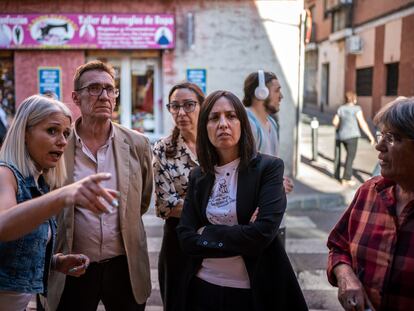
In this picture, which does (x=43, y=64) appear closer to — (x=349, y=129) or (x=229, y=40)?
(x=229, y=40)

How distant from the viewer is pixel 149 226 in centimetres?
723

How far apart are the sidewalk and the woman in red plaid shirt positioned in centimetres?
640

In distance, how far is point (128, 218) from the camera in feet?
9.39

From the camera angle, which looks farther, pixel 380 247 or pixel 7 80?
pixel 7 80

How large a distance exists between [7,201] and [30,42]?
9.90 meters

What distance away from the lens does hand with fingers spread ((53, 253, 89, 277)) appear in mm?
2451

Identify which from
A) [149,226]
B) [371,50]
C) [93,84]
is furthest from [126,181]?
[371,50]

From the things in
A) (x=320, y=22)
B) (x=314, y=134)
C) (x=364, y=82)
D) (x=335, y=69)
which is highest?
(x=320, y=22)

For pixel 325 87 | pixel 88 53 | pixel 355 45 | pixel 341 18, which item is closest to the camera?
pixel 88 53

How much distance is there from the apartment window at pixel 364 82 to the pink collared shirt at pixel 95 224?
69.4 ft

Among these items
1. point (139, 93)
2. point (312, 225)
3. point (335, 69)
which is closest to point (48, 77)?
point (139, 93)

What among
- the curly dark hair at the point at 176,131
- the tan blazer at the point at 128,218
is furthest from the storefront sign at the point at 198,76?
the tan blazer at the point at 128,218

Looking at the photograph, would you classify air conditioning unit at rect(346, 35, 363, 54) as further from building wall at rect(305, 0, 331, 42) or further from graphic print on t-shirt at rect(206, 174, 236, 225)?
graphic print on t-shirt at rect(206, 174, 236, 225)

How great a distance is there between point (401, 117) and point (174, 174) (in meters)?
1.67
